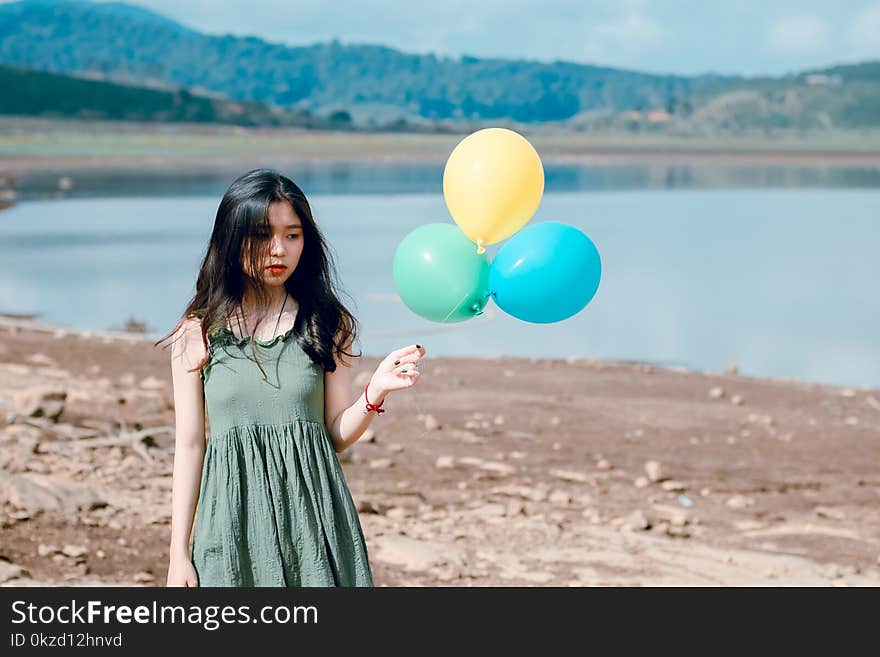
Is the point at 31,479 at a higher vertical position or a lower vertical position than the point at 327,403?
lower

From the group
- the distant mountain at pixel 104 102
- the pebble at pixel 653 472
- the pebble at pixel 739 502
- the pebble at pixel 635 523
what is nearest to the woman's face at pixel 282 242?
the pebble at pixel 635 523

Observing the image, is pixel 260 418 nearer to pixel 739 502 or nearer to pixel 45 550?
pixel 45 550

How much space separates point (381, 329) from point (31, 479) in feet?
25.5

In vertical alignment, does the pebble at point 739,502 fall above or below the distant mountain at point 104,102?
below

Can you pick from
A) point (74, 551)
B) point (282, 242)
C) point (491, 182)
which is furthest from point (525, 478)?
point (282, 242)

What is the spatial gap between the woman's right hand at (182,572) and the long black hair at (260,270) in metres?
0.46

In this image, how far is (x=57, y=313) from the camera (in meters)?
16.2

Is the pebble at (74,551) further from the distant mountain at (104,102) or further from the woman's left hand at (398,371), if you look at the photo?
the distant mountain at (104,102)

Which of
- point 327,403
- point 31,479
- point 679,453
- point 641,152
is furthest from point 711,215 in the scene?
point 641,152

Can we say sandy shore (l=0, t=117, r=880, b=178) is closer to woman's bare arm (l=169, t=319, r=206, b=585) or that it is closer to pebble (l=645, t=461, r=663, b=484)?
pebble (l=645, t=461, r=663, b=484)

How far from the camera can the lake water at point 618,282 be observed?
14539 mm

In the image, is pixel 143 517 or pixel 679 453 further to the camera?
pixel 679 453

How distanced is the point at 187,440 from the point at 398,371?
1.72 feet

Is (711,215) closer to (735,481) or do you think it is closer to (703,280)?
(703,280)
